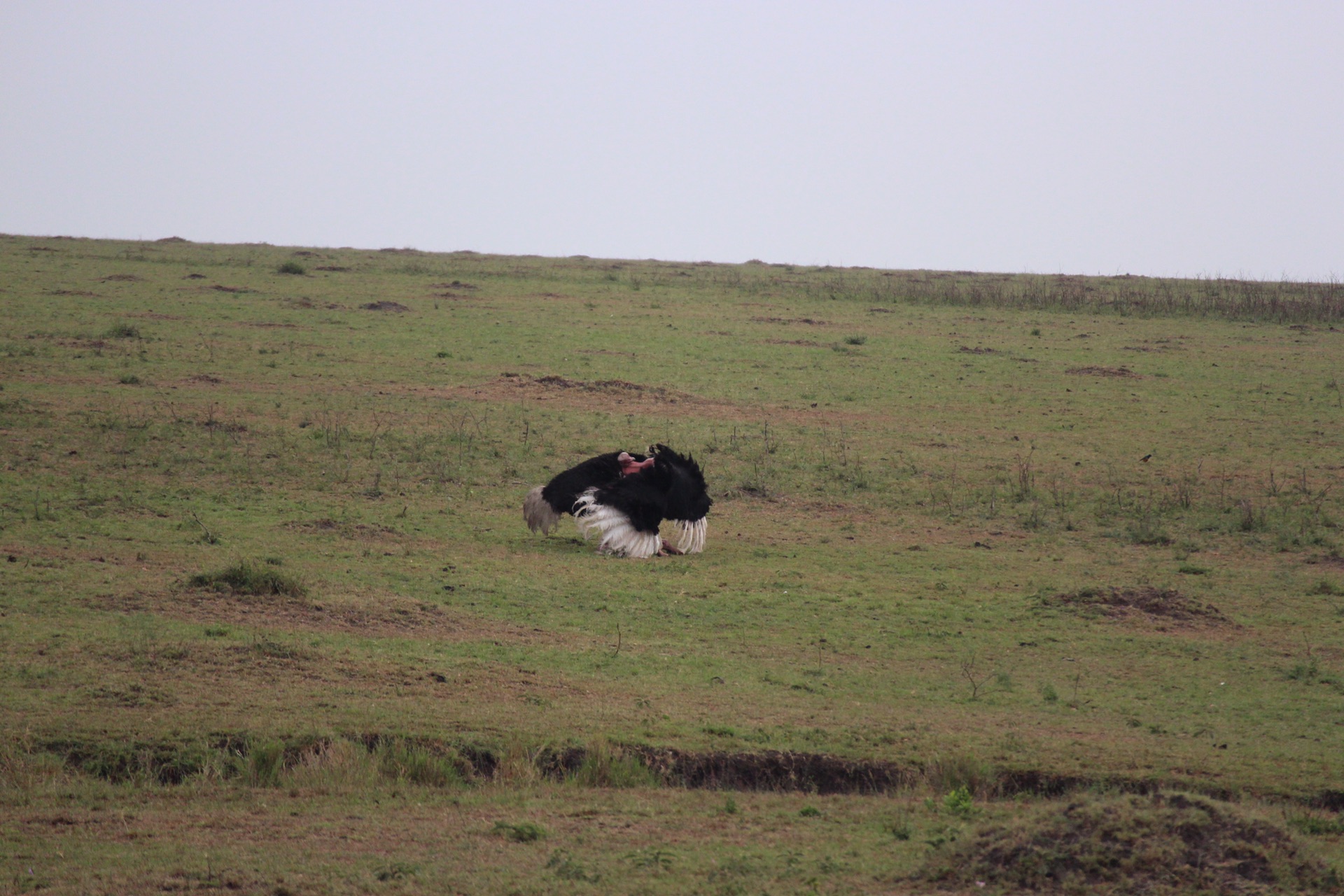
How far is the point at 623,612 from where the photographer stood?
1030 cm

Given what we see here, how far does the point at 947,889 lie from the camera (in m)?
5.32

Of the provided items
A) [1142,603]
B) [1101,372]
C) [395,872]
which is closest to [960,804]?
[395,872]

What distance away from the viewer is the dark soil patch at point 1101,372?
23625 millimetres

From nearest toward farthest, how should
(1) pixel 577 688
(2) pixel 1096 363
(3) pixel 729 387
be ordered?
(1) pixel 577 688 → (3) pixel 729 387 → (2) pixel 1096 363

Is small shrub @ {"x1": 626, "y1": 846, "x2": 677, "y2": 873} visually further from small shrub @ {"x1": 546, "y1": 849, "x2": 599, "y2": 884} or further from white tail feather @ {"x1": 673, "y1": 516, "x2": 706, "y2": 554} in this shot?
white tail feather @ {"x1": 673, "y1": 516, "x2": 706, "y2": 554}

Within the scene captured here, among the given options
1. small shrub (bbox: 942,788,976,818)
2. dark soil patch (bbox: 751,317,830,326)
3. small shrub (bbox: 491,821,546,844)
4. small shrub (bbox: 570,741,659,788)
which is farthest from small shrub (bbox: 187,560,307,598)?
dark soil patch (bbox: 751,317,830,326)

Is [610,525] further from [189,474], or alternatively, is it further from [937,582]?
[189,474]

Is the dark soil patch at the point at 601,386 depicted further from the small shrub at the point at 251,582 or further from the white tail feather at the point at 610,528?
the small shrub at the point at 251,582

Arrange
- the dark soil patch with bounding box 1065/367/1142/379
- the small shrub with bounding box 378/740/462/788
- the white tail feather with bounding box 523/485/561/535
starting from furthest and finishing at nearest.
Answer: the dark soil patch with bounding box 1065/367/1142/379
the white tail feather with bounding box 523/485/561/535
the small shrub with bounding box 378/740/462/788

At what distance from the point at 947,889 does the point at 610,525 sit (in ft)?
24.2

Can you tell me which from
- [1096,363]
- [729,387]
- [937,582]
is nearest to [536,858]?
[937,582]

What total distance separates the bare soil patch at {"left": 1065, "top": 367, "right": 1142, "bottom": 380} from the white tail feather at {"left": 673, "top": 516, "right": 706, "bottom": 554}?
530 inches

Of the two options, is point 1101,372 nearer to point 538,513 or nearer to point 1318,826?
point 538,513

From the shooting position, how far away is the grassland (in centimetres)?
616
